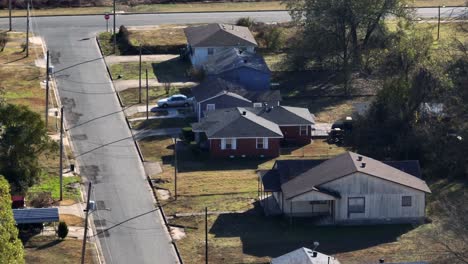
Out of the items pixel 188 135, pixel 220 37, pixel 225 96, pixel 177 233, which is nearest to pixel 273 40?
pixel 220 37

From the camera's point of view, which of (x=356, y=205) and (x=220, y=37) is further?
(x=220, y=37)

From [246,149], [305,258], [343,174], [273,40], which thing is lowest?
[305,258]

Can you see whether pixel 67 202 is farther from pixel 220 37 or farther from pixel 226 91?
pixel 220 37

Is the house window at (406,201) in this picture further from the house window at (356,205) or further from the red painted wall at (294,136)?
the red painted wall at (294,136)

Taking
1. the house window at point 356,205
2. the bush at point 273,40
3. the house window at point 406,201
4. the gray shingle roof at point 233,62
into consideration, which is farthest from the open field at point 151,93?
the house window at point 406,201

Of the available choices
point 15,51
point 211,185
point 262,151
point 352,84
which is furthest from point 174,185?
point 15,51

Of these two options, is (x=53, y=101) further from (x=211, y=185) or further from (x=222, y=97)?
(x=211, y=185)
